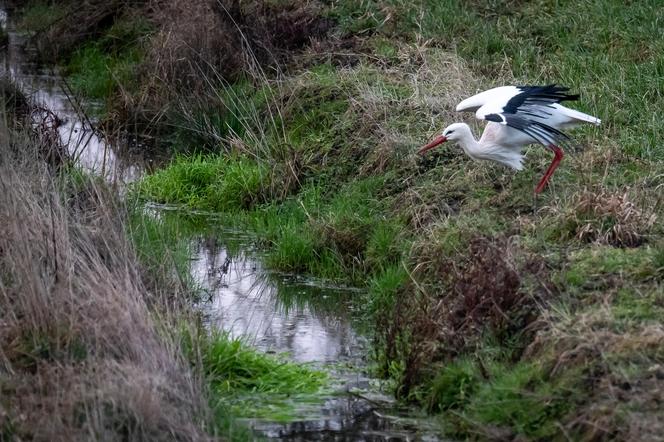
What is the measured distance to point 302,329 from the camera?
327 inches

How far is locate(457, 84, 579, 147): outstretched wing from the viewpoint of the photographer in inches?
327

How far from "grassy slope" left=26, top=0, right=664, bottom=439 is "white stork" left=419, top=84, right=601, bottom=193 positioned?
1.03 feet

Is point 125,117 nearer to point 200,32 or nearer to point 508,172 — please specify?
point 200,32

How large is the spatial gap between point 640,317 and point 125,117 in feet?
26.9

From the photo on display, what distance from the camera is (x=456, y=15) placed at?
44.6 feet

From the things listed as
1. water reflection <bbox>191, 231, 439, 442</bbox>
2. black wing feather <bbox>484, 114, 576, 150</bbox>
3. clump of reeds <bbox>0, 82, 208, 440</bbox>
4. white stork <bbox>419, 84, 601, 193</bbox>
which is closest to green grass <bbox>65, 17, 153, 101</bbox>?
water reflection <bbox>191, 231, 439, 442</bbox>

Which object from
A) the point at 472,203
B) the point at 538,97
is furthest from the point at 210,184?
the point at 538,97

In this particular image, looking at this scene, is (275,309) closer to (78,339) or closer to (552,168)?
(552,168)

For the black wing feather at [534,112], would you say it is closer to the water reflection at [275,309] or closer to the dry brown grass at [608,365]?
the water reflection at [275,309]

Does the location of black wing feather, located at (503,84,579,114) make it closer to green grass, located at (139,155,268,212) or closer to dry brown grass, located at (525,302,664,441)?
dry brown grass, located at (525,302,664,441)

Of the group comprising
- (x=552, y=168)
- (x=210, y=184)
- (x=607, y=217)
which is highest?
(x=552, y=168)

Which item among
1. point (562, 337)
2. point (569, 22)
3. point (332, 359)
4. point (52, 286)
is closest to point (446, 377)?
point (562, 337)

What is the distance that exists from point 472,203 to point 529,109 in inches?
32.4

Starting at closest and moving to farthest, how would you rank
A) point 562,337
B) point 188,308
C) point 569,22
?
point 562,337
point 188,308
point 569,22
